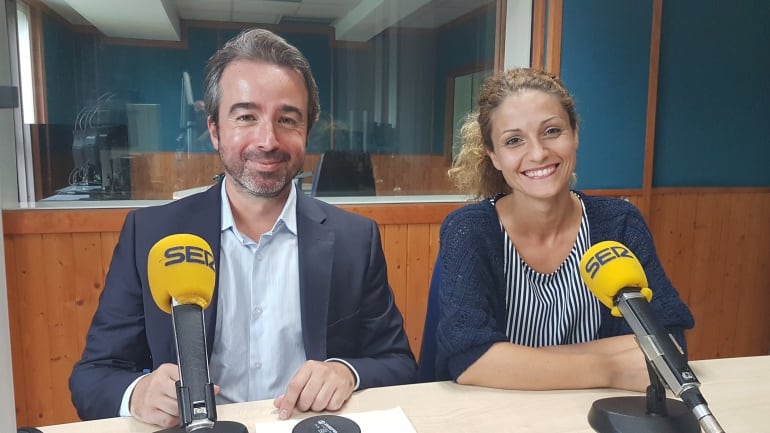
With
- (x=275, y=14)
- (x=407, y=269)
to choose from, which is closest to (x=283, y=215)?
(x=407, y=269)

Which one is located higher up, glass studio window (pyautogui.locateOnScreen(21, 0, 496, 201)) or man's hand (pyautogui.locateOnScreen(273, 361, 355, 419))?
glass studio window (pyautogui.locateOnScreen(21, 0, 496, 201))

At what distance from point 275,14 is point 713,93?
99.4 inches

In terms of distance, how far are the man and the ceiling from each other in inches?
80.5

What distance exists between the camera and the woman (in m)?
1.29

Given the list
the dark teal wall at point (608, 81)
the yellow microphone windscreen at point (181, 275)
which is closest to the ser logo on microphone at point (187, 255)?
the yellow microphone windscreen at point (181, 275)

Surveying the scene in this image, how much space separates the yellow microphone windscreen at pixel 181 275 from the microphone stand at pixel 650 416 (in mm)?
641

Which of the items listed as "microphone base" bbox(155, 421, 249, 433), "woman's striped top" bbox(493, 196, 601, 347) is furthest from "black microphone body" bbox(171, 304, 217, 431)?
"woman's striped top" bbox(493, 196, 601, 347)

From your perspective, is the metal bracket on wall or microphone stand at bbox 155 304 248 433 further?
microphone stand at bbox 155 304 248 433

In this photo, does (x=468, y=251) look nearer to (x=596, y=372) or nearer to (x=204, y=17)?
(x=596, y=372)

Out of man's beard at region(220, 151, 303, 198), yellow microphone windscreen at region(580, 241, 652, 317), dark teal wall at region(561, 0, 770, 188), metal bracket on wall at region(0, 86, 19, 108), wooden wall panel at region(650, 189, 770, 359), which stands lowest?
wooden wall panel at region(650, 189, 770, 359)

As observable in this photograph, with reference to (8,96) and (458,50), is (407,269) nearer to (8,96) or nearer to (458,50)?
(458,50)

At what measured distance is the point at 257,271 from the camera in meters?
Result: 1.29

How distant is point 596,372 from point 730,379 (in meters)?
0.29

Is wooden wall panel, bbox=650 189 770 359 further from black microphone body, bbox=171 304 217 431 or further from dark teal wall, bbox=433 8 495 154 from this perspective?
black microphone body, bbox=171 304 217 431
